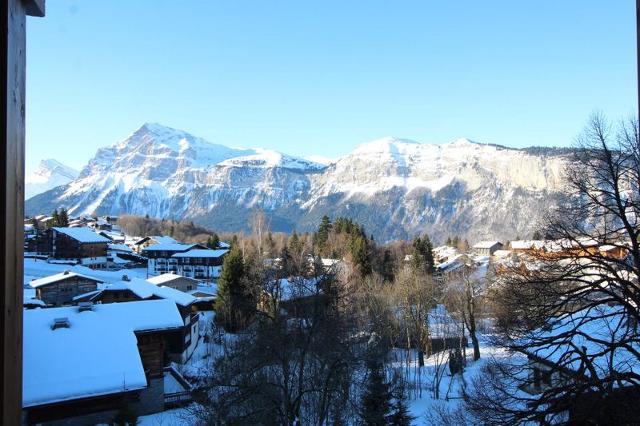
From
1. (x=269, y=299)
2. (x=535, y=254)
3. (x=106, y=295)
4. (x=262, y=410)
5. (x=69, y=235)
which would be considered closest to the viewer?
(x=535, y=254)

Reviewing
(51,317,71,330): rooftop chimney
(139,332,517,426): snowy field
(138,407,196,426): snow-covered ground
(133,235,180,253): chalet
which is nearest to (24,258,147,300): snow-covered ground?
(133,235,180,253): chalet

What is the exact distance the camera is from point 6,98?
1.51 meters

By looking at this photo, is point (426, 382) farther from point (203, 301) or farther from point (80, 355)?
point (203, 301)

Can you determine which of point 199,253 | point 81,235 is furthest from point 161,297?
point 81,235

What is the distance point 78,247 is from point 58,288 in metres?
29.3

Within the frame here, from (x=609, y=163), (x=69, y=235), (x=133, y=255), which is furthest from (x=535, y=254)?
(x=133, y=255)

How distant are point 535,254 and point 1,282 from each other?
13.4 m

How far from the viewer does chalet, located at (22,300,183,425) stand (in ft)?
65.3

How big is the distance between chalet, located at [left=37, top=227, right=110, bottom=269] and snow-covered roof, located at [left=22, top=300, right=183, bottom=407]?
171 feet

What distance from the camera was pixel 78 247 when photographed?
74125 millimetres

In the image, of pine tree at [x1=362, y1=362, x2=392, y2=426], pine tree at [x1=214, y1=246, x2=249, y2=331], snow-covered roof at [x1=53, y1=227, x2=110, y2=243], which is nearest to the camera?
pine tree at [x1=362, y1=362, x2=392, y2=426]

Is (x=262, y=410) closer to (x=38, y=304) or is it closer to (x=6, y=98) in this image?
(x=6, y=98)

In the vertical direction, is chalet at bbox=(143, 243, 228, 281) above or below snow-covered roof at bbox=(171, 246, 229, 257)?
below

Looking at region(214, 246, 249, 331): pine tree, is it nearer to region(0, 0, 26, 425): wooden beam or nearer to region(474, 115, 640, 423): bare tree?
region(474, 115, 640, 423): bare tree
